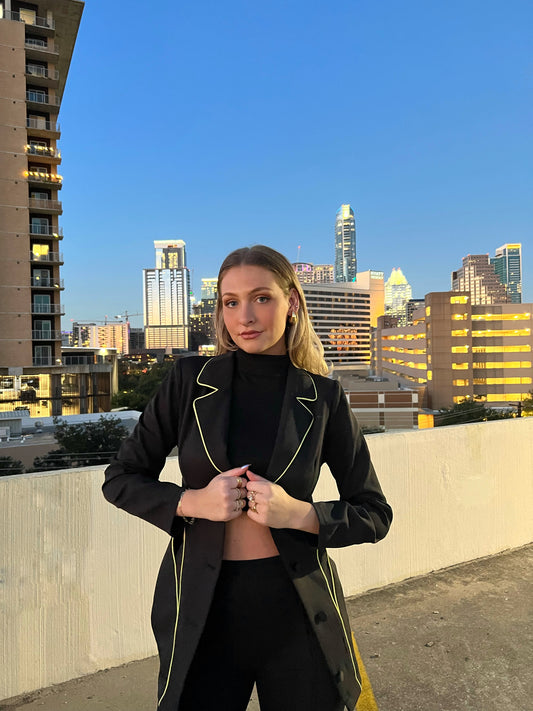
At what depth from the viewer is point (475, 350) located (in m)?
90.0

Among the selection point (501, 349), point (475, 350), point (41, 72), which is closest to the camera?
point (41, 72)

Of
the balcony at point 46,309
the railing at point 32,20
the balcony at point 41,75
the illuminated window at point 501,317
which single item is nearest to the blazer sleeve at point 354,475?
the balcony at point 46,309

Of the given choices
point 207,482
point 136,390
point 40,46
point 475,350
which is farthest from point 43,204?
point 475,350

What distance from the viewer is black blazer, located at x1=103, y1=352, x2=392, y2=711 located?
3.65ft

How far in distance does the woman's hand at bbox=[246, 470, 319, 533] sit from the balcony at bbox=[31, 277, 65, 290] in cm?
3938

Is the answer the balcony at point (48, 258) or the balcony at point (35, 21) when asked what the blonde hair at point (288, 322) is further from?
the balcony at point (35, 21)

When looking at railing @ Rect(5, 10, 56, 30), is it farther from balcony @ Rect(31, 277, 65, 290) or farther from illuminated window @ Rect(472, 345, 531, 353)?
illuminated window @ Rect(472, 345, 531, 353)

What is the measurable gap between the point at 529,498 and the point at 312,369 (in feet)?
11.2

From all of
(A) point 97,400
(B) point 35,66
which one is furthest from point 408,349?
(B) point 35,66

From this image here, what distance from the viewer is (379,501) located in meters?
1.23

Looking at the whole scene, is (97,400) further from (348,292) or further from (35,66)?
(348,292)

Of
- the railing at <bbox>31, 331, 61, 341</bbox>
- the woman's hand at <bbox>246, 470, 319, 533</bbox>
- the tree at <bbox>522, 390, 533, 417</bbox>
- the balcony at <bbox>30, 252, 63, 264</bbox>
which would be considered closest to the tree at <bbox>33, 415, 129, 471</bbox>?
the tree at <bbox>522, 390, 533, 417</bbox>

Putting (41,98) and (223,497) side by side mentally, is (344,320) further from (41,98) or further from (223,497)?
(223,497)

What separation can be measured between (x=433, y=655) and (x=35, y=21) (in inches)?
1822
